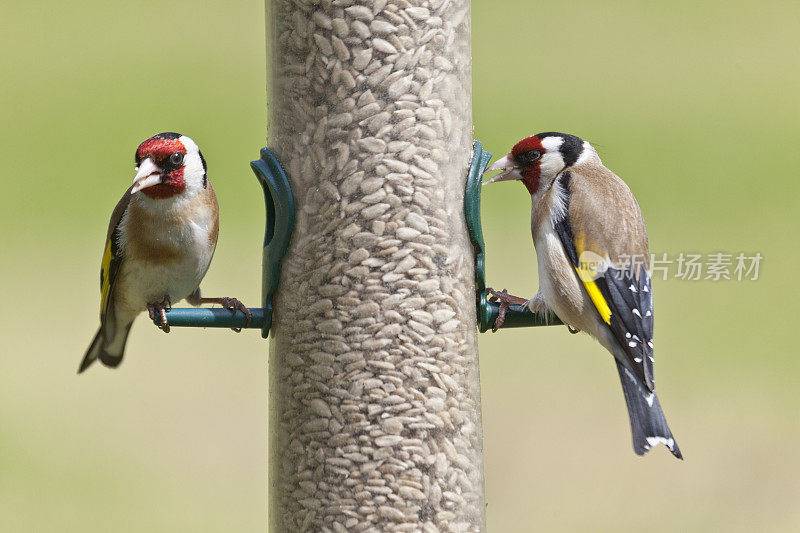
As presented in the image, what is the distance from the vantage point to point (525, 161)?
5.56 m

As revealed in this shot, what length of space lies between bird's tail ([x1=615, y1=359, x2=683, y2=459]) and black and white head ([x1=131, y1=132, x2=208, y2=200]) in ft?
6.46

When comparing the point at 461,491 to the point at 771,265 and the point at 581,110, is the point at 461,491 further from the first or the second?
the point at 581,110

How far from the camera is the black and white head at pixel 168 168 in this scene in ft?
16.4

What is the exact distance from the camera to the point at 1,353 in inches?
515

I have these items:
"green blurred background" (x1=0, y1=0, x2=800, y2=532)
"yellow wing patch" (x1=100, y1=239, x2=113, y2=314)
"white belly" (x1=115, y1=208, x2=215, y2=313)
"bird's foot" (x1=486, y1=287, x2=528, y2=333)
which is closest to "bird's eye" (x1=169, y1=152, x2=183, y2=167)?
"white belly" (x1=115, y1=208, x2=215, y2=313)

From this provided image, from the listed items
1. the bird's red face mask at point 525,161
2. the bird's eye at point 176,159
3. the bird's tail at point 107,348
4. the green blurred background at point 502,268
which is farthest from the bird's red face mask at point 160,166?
the green blurred background at point 502,268

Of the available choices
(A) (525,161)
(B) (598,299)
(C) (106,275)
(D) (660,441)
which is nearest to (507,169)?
(A) (525,161)

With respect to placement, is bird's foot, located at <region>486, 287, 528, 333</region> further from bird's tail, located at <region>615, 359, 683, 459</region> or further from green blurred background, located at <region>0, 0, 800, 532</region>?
green blurred background, located at <region>0, 0, 800, 532</region>

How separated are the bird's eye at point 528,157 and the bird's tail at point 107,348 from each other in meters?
1.95

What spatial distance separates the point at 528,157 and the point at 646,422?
1326 mm

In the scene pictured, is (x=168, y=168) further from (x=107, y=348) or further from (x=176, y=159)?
(x=107, y=348)

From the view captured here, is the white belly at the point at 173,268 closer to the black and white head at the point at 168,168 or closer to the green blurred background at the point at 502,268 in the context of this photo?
the black and white head at the point at 168,168

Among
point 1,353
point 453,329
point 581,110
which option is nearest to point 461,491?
point 453,329

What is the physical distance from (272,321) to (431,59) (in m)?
1.14
